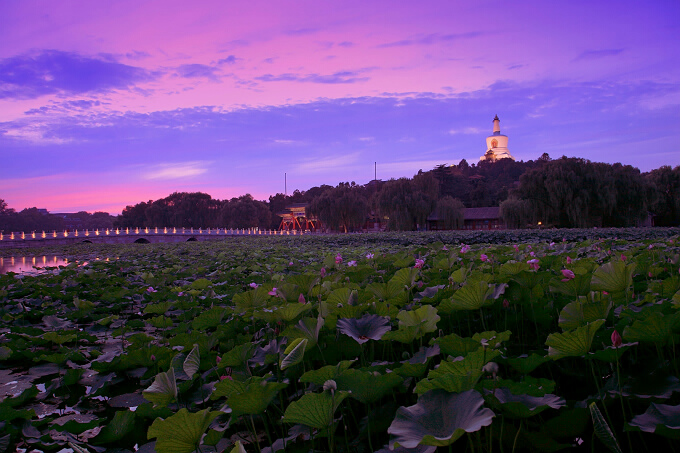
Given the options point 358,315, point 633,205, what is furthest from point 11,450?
point 633,205

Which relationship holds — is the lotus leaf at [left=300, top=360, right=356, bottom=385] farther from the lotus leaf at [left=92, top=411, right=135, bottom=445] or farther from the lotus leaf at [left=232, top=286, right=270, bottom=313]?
the lotus leaf at [left=232, top=286, right=270, bottom=313]

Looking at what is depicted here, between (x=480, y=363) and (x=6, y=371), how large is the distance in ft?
10.4

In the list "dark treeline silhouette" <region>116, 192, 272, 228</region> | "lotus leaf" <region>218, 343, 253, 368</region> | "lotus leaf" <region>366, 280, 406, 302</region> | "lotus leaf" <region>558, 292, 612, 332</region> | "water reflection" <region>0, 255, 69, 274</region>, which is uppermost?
"dark treeline silhouette" <region>116, 192, 272, 228</region>

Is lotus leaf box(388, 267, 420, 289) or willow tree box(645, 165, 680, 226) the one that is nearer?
lotus leaf box(388, 267, 420, 289)

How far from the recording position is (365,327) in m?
1.49

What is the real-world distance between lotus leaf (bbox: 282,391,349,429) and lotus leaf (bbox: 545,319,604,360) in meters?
0.51

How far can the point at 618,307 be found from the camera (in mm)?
1622

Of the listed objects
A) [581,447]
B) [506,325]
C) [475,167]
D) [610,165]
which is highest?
[475,167]

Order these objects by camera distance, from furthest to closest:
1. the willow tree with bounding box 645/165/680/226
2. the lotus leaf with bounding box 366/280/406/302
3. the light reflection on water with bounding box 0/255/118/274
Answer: the willow tree with bounding box 645/165/680/226, the light reflection on water with bounding box 0/255/118/274, the lotus leaf with bounding box 366/280/406/302

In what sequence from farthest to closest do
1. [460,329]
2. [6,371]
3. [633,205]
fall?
[633,205] → [6,371] → [460,329]

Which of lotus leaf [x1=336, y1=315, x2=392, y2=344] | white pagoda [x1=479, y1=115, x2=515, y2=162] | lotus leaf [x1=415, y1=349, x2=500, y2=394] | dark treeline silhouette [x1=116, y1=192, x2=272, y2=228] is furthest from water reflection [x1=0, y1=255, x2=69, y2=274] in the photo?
white pagoda [x1=479, y1=115, x2=515, y2=162]

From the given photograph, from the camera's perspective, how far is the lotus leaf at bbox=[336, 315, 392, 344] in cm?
143

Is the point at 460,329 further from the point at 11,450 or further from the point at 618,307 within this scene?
the point at 11,450

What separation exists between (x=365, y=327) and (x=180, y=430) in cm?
68
